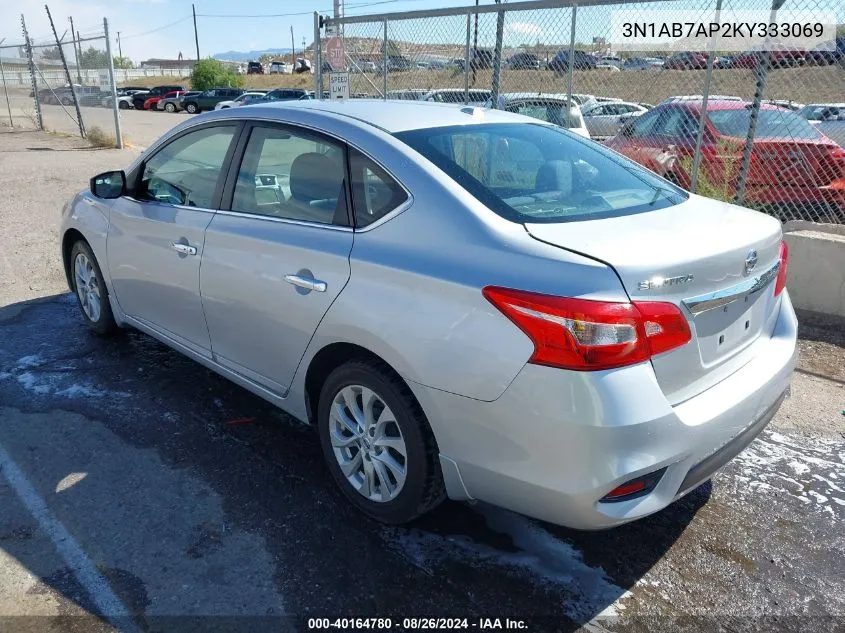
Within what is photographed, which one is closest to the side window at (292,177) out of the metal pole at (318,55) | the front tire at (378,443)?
the front tire at (378,443)

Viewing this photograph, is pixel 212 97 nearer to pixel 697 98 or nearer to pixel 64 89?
pixel 64 89

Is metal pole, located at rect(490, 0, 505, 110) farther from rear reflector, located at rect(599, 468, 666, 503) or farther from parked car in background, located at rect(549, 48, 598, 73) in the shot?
rear reflector, located at rect(599, 468, 666, 503)

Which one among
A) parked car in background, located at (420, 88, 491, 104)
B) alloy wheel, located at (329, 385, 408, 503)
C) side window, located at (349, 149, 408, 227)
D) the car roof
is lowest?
alloy wheel, located at (329, 385, 408, 503)

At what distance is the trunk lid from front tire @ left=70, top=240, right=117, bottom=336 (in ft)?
11.4

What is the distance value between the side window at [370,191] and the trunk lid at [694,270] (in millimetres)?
603

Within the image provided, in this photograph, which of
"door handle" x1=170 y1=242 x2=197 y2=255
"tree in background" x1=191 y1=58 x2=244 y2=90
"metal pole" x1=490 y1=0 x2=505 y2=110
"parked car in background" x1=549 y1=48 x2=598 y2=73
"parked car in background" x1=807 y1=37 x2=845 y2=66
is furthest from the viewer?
"tree in background" x1=191 y1=58 x2=244 y2=90

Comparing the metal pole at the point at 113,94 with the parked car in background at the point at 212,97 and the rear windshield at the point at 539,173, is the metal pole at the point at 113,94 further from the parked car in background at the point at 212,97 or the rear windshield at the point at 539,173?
the parked car in background at the point at 212,97

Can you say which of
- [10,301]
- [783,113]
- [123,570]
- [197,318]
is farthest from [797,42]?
[10,301]

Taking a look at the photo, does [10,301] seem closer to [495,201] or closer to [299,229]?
[299,229]

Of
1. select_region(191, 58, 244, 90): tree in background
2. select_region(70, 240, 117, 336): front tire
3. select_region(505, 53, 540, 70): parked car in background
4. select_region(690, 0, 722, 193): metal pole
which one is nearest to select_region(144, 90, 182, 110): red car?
select_region(191, 58, 244, 90): tree in background

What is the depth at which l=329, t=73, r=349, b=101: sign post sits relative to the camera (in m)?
9.59

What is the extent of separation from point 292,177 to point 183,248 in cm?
83

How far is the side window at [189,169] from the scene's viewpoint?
3797 mm

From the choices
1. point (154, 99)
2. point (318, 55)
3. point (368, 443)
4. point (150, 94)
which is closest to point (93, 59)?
point (318, 55)
